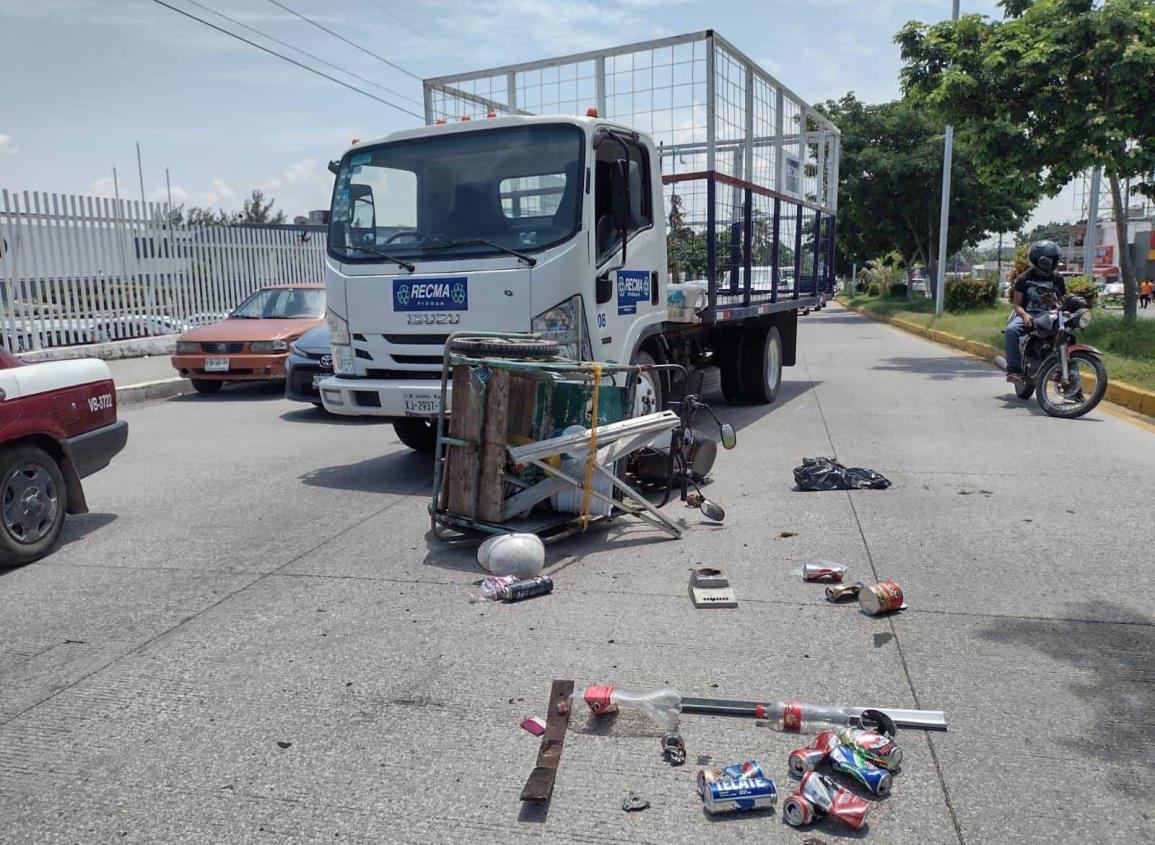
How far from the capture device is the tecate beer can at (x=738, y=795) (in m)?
2.76

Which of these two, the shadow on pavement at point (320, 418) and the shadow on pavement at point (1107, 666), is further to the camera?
the shadow on pavement at point (320, 418)

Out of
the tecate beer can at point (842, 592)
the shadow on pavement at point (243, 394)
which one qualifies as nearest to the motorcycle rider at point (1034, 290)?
the tecate beer can at point (842, 592)

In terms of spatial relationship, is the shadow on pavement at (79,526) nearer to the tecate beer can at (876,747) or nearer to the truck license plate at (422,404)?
the truck license plate at (422,404)

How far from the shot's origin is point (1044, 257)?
10.5 m

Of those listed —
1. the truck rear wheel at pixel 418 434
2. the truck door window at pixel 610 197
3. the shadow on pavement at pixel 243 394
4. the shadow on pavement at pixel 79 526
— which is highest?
the truck door window at pixel 610 197

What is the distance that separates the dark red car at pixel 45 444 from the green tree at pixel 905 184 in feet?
103

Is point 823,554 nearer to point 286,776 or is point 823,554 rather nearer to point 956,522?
point 956,522

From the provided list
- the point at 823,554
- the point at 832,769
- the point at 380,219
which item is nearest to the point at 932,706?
the point at 832,769

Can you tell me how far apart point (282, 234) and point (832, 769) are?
1980 centimetres

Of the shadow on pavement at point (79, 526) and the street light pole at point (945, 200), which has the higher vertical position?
the street light pole at point (945, 200)

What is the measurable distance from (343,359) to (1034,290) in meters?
7.76

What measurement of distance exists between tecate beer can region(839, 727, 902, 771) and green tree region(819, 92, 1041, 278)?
32.4 meters

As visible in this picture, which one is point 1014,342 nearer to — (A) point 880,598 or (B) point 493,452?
(A) point 880,598

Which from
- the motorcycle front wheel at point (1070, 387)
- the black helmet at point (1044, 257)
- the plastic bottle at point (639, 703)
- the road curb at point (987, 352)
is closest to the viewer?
the plastic bottle at point (639, 703)
